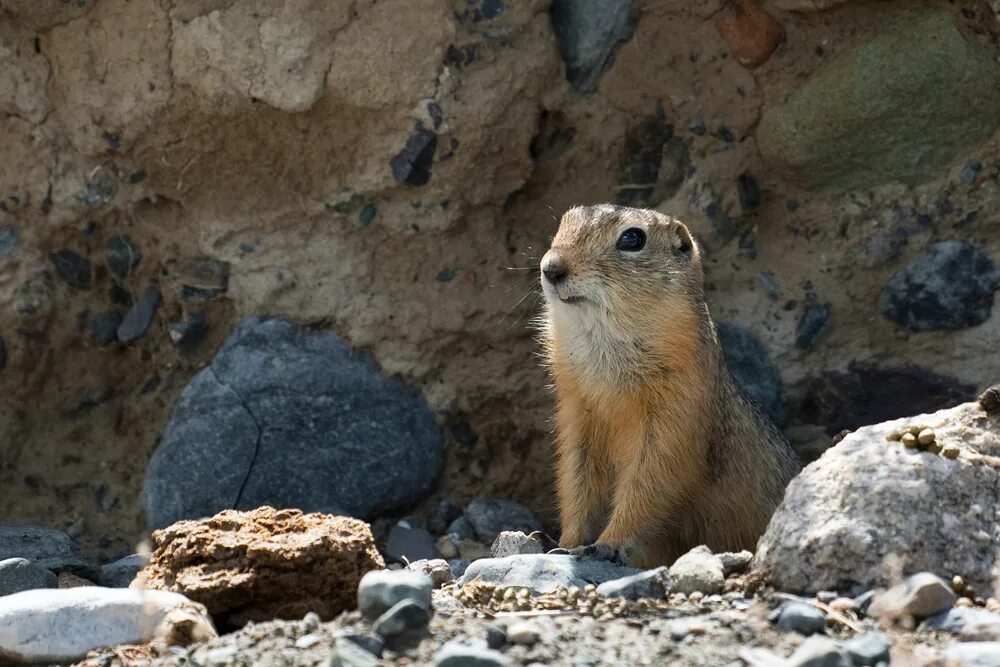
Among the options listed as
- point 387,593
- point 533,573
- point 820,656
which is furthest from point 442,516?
point 820,656

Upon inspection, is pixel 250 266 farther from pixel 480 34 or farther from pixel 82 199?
pixel 480 34

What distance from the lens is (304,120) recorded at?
27.9ft

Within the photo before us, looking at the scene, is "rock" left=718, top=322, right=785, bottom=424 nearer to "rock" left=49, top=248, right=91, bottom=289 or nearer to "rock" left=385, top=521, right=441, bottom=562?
"rock" left=385, top=521, right=441, bottom=562

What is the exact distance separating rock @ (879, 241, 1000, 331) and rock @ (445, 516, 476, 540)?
2803 mm

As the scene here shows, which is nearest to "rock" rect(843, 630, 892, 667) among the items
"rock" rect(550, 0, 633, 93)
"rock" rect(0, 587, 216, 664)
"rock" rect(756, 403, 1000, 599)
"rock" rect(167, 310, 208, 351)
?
"rock" rect(756, 403, 1000, 599)

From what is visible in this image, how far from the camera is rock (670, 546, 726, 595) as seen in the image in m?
5.28

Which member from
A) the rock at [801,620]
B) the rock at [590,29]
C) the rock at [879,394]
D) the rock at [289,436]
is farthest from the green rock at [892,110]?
the rock at [801,620]

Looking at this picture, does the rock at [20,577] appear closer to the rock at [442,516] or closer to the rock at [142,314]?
the rock at [142,314]

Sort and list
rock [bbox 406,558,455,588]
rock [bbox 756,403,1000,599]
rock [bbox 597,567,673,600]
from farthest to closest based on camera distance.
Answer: rock [bbox 406,558,455,588] → rock [bbox 597,567,673,600] → rock [bbox 756,403,1000,599]

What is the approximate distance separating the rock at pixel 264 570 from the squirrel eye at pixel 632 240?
8.17 feet

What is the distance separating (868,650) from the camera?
4270 mm

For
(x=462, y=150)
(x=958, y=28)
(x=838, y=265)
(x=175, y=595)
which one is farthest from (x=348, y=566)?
(x=958, y=28)

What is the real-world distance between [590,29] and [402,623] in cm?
490

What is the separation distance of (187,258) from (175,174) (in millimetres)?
503
